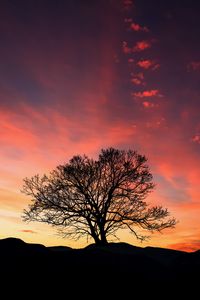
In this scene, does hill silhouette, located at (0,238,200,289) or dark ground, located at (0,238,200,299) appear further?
hill silhouette, located at (0,238,200,289)

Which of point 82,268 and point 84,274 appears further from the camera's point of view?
point 82,268

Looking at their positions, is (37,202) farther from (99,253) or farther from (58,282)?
(58,282)

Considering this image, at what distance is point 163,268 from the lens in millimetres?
21016

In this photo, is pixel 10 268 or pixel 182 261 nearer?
pixel 10 268

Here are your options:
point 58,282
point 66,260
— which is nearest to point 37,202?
point 66,260

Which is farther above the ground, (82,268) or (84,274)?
(82,268)

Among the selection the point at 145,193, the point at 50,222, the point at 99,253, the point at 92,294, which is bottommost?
the point at 92,294

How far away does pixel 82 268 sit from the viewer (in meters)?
16.6

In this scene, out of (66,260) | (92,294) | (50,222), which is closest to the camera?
(92,294)

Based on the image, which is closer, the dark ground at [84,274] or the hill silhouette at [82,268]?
the dark ground at [84,274]

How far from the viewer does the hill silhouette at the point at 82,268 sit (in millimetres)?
15375

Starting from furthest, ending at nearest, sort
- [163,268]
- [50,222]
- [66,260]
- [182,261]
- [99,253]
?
1. [50,222]
2. [182,261]
3. [163,268]
4. [99,253]
5. [66,260]

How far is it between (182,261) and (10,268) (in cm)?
1275

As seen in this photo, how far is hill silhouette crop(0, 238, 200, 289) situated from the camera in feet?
50.4
